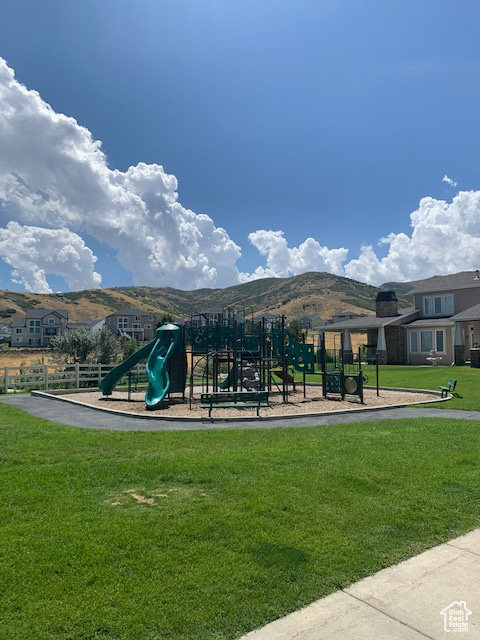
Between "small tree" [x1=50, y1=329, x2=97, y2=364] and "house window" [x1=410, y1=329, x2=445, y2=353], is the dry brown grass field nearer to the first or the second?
"small tree" [x1=50, y1=329, x2=97, y2=364]

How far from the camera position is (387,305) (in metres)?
41.8

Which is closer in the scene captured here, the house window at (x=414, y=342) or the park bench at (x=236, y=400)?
the park bench at (x=236, y=400)

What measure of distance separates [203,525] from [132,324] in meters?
111

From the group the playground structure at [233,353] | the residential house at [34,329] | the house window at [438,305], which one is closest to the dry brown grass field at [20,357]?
the residential house at [34,329]

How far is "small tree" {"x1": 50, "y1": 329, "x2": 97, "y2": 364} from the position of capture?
36.5 m

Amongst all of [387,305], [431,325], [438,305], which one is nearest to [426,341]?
[431,325]

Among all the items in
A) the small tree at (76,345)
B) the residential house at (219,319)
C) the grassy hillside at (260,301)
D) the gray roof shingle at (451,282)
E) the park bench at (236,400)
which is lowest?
the park bench at (236,400)

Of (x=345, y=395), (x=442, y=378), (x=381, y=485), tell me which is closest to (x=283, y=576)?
(x=381, y=485)

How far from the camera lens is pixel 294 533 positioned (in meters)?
4.71

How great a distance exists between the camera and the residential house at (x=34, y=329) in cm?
10219

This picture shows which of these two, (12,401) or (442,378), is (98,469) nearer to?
(12,401)

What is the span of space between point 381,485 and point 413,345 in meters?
34.0

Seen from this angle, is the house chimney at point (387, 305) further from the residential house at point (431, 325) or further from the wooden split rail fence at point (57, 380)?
the wooden split rail fence at point (57, 380)

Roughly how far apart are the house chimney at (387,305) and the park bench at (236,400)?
2893 cm
